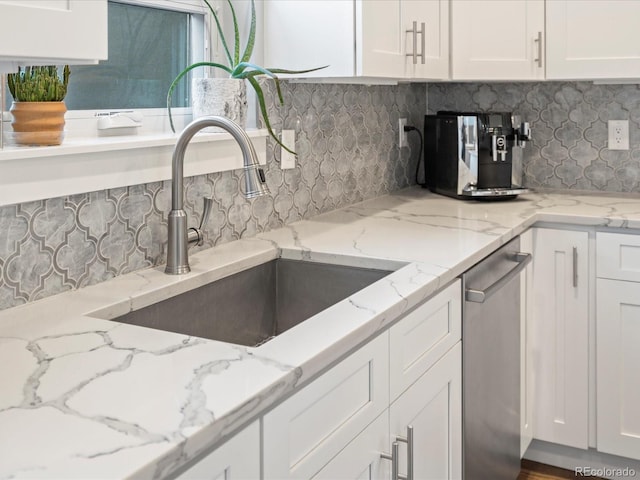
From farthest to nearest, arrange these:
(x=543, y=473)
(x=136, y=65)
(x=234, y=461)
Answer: (x=543, y=473) → (x=136, y=65) → (x=234, y=461)

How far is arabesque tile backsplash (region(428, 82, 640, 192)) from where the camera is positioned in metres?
2.88

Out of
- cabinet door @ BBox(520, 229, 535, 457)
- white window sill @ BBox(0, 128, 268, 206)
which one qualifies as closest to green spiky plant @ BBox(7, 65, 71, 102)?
white window sill @ BBox(0, 128, 268, 206)

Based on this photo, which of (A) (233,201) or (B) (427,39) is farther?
(B) (427,39)

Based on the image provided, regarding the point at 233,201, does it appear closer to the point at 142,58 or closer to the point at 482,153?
the point at 142,58

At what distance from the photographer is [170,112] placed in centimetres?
195

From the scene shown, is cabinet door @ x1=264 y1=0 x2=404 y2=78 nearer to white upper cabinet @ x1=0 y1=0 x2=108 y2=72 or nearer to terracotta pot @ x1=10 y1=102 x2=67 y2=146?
terracotta pot @ x1=10 y1=102 x2=67 y2=146

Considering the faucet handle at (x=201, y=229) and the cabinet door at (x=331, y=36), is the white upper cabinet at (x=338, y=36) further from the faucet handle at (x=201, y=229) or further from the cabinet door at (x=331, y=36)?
the faucet handle at (x=201, y=229)

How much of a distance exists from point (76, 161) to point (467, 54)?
65.2 inches

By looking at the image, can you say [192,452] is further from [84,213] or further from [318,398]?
[84,213]

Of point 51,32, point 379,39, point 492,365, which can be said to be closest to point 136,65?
point 379,39

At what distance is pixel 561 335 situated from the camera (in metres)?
2.52

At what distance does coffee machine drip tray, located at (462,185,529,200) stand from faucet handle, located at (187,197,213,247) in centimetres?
124

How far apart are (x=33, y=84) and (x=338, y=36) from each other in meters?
0.85

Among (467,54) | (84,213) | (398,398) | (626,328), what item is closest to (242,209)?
(84,213)
